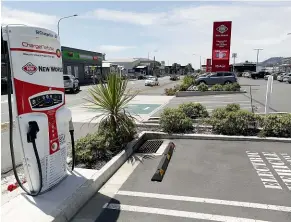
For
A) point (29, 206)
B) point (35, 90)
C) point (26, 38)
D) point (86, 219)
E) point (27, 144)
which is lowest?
point (86, 219)

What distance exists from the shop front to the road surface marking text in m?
34.5

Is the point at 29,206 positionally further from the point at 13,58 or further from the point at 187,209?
the point at 187,209

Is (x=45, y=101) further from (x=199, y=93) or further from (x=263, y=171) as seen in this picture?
(x=199, y=93)

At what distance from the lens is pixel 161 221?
3.32 metres

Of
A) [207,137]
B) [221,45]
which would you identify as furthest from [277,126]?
[221,45]

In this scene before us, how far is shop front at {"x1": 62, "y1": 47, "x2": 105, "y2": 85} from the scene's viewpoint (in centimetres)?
3938

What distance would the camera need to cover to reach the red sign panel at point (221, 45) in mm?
20688

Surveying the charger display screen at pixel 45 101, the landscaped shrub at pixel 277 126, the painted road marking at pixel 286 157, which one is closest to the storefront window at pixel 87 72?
the landscaped shrub at pixel 277 126

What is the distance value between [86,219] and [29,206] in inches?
29.5

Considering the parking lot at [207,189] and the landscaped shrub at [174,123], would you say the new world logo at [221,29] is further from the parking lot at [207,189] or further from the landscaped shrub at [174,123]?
the parking lot at [207,189]

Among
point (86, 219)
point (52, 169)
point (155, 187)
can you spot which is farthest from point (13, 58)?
point (155, 187)

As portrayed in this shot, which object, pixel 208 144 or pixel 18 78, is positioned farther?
pixel 208 144

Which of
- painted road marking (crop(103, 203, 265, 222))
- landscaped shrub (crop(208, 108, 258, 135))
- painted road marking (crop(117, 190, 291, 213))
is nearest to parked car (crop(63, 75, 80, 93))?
landscaped shrub (crop(208, 108, 258, 135))

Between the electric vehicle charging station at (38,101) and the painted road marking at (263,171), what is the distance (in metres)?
3.46
